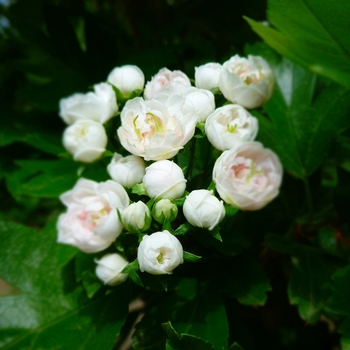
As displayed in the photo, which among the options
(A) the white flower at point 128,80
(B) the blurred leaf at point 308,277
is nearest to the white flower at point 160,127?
(A) the white flower at point 128,80

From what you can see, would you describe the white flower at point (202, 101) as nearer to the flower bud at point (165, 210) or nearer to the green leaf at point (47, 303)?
the flower bud at point (165, 210)

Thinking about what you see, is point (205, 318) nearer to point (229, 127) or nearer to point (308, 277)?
point (308, 277)

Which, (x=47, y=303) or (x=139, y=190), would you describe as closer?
(x=139, y=190)

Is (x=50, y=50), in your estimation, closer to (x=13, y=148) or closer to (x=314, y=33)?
(x=13, y=148)

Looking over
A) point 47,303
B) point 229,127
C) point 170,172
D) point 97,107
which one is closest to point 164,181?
point 170,172

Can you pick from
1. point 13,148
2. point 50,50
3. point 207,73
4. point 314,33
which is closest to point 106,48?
point 50,50

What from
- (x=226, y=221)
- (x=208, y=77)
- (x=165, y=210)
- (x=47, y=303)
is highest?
(x=208, y=77)
